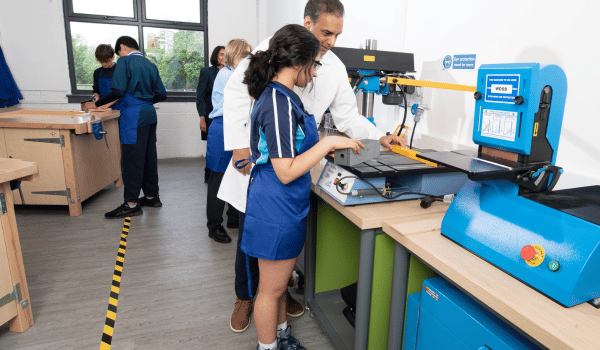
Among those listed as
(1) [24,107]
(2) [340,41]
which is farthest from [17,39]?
(2) [340,41]

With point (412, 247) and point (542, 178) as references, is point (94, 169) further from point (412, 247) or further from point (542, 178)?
point (542, 178)

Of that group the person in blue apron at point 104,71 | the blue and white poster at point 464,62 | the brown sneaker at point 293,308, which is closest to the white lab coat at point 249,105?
the blue and white poster at point 464,62

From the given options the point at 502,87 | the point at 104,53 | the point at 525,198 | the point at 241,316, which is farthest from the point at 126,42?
the point at 525,198

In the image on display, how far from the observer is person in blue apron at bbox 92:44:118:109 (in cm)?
374

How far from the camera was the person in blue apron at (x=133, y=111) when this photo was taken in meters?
3.06

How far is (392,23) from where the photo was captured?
2250mm

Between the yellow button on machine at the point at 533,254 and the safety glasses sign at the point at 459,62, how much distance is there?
1067 mm

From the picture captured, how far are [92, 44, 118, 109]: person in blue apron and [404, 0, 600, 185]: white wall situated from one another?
3.05 m

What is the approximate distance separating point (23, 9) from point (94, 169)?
8.94 ft

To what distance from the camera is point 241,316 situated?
1.83 meters

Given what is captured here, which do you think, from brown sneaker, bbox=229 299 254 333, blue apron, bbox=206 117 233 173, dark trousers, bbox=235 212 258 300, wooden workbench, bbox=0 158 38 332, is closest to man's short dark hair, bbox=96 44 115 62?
blue apron, bbox=206 117 233 173

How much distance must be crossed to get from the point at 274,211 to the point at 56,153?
2701 millimetres

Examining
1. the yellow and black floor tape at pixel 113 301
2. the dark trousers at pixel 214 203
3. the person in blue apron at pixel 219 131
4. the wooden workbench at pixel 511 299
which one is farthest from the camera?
the dark trousers at pixel 214 203

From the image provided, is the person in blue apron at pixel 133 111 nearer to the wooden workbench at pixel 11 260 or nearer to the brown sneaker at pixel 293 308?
the wooden workbench at pixel 11 260
